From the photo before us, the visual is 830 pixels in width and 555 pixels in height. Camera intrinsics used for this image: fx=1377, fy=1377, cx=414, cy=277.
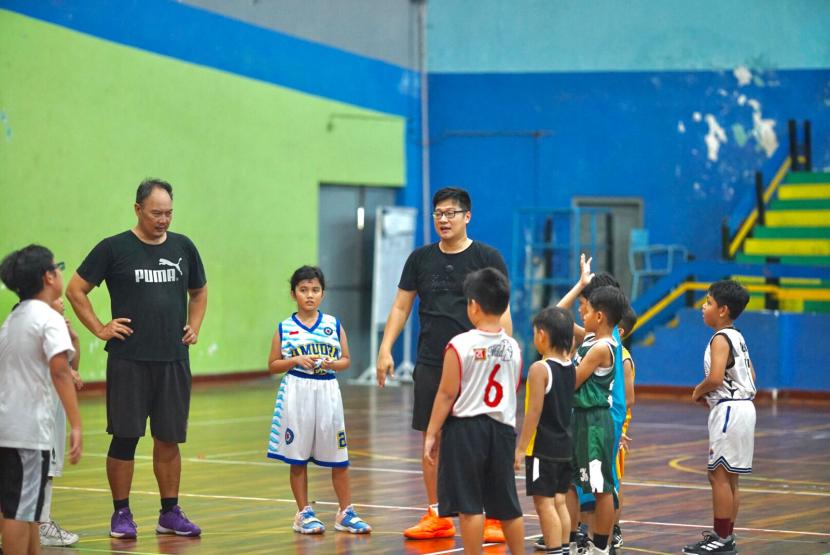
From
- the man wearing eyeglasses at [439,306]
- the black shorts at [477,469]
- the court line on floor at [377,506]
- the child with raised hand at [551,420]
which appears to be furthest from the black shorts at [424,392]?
A: the black shorts at [477,469]

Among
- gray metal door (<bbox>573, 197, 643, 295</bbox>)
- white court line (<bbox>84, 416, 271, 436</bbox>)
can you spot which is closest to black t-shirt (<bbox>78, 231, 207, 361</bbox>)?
white court line (<bbox>84, 416, 271, 436</bbox>)

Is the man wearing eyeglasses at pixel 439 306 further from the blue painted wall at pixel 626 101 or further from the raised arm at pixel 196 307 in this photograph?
the blue painted wall at pixel 626 101

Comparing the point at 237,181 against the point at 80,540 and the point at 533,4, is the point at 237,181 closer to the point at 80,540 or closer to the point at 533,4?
the point at 533,4

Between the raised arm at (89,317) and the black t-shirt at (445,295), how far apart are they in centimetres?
167

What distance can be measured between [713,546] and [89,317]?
372 centimetres

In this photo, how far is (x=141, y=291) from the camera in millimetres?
7949

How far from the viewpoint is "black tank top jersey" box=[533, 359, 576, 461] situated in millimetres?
6492

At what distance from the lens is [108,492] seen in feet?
32.0

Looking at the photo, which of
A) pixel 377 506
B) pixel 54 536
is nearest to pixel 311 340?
pixel 377 506

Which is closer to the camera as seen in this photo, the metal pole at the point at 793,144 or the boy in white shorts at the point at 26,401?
the boy in white shorts at the point at 26,401

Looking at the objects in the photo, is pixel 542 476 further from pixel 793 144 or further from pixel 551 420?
pixel 793 144

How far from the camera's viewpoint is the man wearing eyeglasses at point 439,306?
7.75 m

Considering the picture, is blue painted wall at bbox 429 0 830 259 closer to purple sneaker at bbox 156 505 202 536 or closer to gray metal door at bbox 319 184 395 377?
gray metal door at bbox 319 184 395 377

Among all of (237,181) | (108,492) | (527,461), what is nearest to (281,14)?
(237,181)
